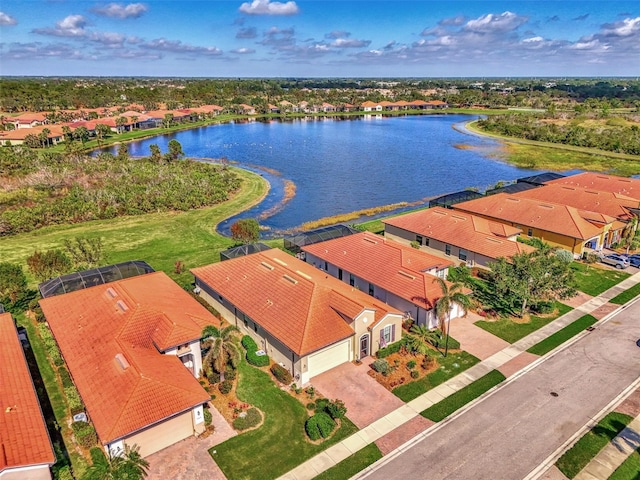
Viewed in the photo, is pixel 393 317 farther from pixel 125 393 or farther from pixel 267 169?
pixel 267 169

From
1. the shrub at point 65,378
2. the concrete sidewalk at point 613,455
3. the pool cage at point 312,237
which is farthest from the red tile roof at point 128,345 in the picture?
the concrete sidewalk at point 613,455

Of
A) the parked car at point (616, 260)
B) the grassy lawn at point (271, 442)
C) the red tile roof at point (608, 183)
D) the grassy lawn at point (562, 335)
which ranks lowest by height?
the grassy lawn at point (271, 442)

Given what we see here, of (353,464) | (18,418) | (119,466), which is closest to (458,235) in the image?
(353,464)

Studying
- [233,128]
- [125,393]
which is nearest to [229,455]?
[125,393]

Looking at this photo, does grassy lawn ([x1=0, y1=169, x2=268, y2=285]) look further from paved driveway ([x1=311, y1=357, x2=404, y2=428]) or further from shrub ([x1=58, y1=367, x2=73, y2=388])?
paved driveway ([x1=311, y1=357, x2=404, y2=428])

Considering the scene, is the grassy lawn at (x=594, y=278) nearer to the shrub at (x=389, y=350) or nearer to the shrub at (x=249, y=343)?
the shrub at (x=389, y=350)
